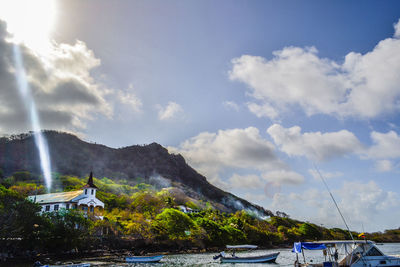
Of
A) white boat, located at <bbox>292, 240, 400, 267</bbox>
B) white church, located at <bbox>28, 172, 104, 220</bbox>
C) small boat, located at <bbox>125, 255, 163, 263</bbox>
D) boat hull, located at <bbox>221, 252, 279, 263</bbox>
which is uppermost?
white church, located at <bbox>28, 172, 104, 220</bbox>

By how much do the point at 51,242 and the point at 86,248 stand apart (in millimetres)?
8669

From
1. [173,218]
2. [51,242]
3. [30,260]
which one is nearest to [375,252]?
[30,260]

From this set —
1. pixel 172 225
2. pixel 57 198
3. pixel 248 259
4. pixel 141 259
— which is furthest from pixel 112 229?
pixel 248 259

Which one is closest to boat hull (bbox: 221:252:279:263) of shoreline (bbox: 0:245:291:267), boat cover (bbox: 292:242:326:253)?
shoreline (bbox: 0:245:291:267)

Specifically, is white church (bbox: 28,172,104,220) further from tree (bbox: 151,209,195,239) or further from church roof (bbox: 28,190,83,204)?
tree (bbox: 151,209,195,239)

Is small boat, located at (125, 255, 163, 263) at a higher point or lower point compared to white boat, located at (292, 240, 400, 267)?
lower

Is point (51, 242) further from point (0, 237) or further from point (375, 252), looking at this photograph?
point (375, 252)

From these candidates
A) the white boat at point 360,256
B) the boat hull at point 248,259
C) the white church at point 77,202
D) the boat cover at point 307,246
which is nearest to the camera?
the white boat at point 360,256

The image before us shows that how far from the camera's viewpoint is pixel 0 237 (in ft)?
148

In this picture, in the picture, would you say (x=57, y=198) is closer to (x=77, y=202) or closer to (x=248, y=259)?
(x=77, y=202)

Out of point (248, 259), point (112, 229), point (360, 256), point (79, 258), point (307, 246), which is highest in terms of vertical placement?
point (112, 229)

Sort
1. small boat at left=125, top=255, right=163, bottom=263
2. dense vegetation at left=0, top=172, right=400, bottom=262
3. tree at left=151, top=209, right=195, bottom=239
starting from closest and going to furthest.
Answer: dense vegetation at left=0, top=172, right=400, bottom=262 → small boat at left=125, top=255, right=163, bottom=263 → tree at left=151, top=209, right=195, bottom=239

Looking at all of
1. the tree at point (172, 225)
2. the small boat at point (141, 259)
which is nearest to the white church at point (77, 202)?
the tree at point (172, 225)

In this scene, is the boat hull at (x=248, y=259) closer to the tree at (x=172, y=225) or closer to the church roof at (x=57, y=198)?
the tree at (x=172, y=225)
